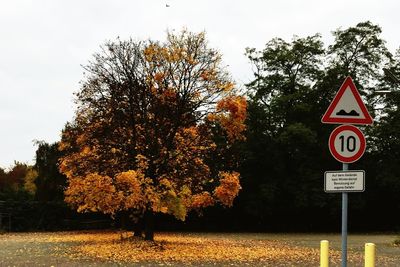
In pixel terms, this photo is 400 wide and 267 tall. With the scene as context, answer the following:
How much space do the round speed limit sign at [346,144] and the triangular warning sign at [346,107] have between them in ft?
0.78

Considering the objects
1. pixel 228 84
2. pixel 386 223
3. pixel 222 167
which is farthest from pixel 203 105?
pixel 386 223

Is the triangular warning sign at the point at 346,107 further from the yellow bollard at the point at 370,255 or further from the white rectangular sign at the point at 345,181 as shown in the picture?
the yellow bollard at the point at 370,255

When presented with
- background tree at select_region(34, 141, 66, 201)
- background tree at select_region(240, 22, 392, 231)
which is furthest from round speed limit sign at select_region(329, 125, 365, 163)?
background tree at select_region(34, 141, 66, 201)

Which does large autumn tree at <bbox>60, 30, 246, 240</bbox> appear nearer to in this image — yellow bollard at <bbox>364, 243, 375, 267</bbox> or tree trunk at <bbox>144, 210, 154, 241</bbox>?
tree trunk at <bbox>144, 210, 154, 241</bbox>

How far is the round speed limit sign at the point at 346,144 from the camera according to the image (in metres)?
7.95

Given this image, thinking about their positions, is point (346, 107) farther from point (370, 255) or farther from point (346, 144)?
point (370, 255)

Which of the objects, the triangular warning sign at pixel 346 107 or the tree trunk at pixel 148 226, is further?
the tree trunk at pixel 148 226

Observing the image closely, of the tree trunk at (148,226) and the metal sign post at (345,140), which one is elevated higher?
the metal sign post at (345,140)

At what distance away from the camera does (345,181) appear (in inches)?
311

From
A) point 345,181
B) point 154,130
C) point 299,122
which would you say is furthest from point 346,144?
point 299,122

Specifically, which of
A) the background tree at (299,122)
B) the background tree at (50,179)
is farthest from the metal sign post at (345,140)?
the background tree at (50,179)

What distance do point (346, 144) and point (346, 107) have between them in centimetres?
58

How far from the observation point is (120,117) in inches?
983

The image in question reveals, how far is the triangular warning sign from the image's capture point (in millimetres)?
8172
